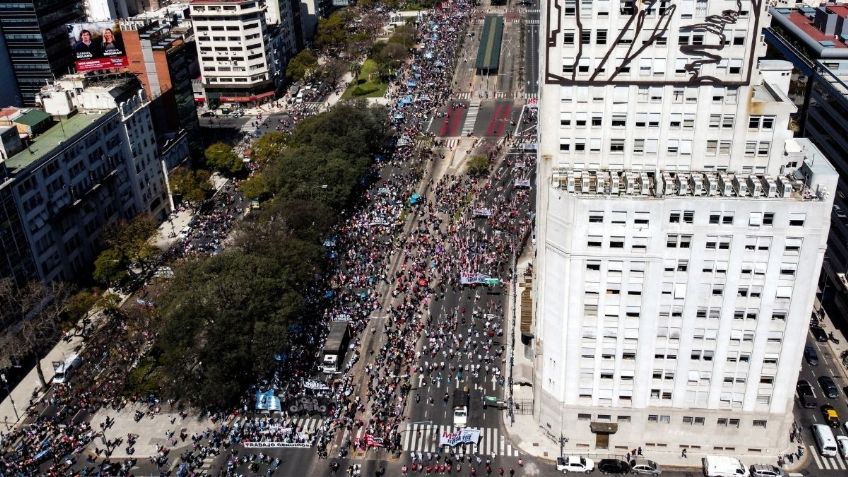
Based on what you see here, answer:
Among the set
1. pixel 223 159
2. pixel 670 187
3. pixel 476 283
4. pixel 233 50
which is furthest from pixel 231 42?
pixel 670 187

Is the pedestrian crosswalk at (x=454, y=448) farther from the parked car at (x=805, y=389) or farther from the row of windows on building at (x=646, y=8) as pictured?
the row of windows on building at (x=646, y=8)

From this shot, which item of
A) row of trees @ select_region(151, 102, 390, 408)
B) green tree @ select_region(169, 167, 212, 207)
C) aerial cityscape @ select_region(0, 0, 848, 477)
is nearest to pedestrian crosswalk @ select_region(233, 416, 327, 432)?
aerial cityscape @ select_region(0, 0, 848, 477)

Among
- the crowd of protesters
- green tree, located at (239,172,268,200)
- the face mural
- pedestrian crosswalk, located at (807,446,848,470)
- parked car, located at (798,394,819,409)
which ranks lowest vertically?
pedestrian crosswalk, located at (807,446,848,470)

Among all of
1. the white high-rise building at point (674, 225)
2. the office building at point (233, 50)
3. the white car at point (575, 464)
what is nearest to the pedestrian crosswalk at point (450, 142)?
the office building at point (233, 50)

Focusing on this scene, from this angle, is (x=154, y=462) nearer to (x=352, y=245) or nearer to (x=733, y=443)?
(x=352, y=245)

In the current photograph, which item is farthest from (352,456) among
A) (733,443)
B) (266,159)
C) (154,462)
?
(266,159)

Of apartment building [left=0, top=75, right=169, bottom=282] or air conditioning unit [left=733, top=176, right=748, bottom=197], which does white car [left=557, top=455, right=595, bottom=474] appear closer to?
air conditioning unit [left=733, top=176, right=748, bottom=197]
